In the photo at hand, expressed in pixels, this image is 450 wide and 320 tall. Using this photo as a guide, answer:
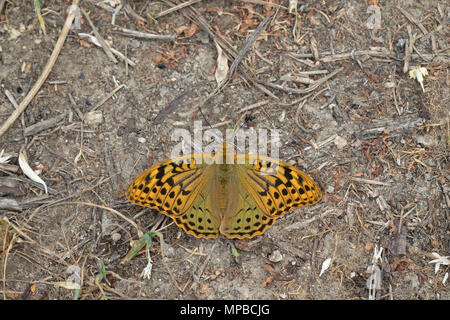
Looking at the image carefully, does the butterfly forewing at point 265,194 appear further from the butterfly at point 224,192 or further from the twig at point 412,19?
the twig at point 412,19

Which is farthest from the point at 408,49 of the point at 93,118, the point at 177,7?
the point at 93,118

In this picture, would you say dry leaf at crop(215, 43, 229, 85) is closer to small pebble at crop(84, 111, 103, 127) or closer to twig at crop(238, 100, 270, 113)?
twig at crop(238, 100, 270, 113)

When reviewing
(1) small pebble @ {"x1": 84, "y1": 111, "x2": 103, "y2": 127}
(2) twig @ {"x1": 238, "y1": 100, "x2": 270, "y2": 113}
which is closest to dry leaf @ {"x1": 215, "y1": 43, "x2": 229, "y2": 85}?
(2) twig @ {"x1": 238, "y1": 100, "x2": 270, "y2": 113}

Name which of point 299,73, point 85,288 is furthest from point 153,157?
point 299,73

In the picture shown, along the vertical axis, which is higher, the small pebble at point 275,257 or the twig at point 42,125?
the twig at point 42,125

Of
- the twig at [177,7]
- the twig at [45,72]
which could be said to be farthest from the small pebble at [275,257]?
the twig at [45,72]

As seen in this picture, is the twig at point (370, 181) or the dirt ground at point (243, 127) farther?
the twig at point (370, 181)

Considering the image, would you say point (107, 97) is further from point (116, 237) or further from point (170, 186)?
point (116, 237)
